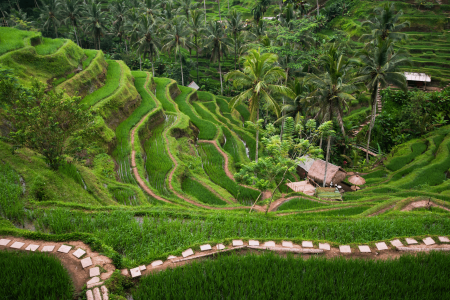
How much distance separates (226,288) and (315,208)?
7740 millimetres

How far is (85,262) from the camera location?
493 cm

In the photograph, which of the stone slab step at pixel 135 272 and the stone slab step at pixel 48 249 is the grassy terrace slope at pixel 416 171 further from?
the stone slab step at pixel 48 249

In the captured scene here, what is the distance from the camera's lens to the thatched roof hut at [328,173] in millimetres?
18156

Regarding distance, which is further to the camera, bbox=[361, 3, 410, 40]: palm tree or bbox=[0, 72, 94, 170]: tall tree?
bbox=[361, 3, 410, 40]: palm tree

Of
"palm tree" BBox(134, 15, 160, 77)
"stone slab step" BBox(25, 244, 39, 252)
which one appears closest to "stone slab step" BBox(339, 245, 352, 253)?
"stone slab step" BBox(25, 244, 39, 252)

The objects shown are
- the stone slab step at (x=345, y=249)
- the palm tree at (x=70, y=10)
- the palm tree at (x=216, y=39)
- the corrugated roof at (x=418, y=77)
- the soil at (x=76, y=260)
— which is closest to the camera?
the soil at (x=76, y=260)

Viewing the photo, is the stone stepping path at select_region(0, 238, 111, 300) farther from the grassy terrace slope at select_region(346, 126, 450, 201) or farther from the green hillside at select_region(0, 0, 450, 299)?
Result: the grassy terrace slope at select_region(346, 126, 450, 201)

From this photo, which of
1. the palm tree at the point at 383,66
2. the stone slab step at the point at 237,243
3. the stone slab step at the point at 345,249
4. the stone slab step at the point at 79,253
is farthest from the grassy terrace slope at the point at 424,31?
the stone slab step at the point at 79,253

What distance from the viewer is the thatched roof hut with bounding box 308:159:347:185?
18156mm

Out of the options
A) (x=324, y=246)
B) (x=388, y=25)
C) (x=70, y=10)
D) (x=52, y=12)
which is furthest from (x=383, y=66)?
(x=52, y=12)

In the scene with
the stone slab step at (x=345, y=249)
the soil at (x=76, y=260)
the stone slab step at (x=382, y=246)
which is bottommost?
the stone slab step at (x=382, y=246)

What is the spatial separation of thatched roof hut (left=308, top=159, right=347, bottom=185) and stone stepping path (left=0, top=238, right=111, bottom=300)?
653 inches

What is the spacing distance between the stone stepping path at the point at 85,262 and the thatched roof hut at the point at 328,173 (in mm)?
16595

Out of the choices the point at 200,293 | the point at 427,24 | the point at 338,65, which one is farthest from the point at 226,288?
the point at 427,24
